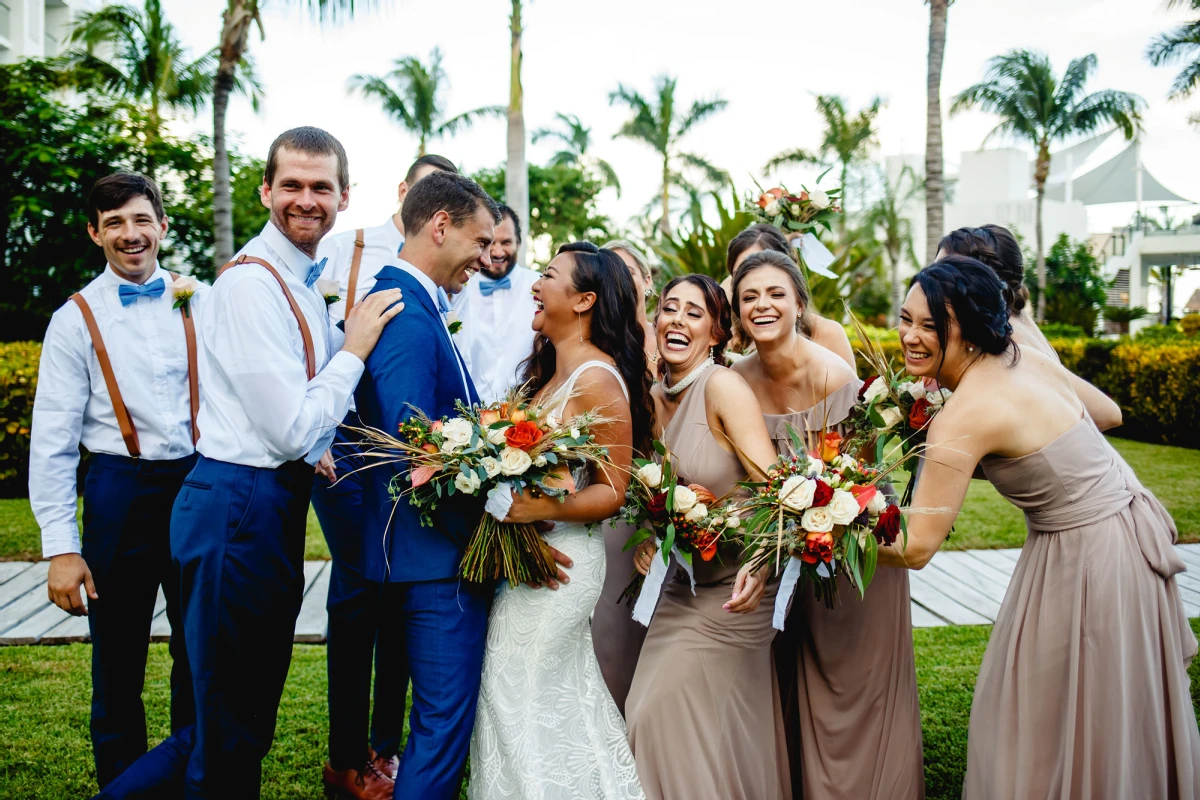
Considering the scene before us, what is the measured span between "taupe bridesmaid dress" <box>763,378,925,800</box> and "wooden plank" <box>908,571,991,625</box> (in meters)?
2.47

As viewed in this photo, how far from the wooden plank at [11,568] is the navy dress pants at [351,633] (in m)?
4.53

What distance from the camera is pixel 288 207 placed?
3.10 meters

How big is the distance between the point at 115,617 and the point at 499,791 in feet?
5.43

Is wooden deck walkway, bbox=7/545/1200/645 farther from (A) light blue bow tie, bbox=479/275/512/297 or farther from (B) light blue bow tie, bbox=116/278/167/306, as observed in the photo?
(B) light blue bow tie, bbox=116/278/167/306

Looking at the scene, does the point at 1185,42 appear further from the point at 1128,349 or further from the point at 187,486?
the point at 187,486

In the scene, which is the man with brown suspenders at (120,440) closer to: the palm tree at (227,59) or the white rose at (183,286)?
the white rose at (183,286)

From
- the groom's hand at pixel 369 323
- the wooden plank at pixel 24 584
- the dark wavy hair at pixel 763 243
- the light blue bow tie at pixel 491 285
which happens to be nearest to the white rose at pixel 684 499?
the groom's hand at pixel 369 323

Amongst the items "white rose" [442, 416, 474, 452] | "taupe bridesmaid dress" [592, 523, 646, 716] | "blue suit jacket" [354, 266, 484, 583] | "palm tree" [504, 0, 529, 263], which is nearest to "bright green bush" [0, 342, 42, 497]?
"taupe bridesmaid dress" [592, 523, 646, 716]

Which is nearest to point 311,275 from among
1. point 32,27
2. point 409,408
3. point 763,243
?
point 409,408

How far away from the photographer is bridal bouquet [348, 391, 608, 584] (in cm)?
280

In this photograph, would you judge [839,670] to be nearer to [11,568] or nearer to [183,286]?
[183,286]

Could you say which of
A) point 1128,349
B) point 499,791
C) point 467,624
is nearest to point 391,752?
point 499,791

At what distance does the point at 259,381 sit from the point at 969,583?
6.09 meters

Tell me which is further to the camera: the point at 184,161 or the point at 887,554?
the point at 184,161
